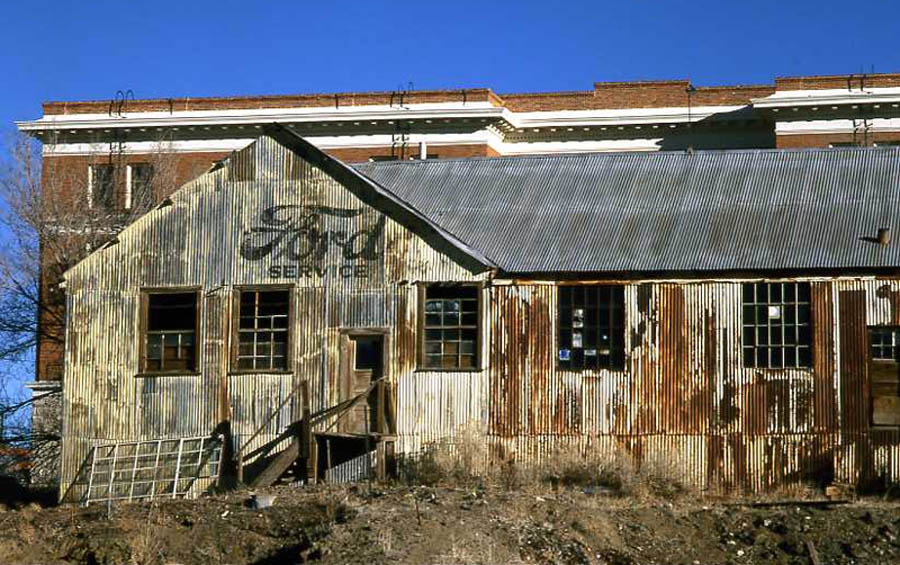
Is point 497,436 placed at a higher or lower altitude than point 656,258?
lower

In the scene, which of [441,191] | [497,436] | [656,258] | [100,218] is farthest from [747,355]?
[100,218]

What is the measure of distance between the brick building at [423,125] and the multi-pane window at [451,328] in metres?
31.1

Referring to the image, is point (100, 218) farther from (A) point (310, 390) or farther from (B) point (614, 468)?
(B) point (614, 468)

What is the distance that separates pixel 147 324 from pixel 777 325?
40.8ft

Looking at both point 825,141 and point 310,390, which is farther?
point 825,141

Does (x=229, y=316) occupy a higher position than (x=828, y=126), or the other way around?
(x=828, y=126)

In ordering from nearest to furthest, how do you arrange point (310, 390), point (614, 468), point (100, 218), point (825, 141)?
point (614, 468) < point (310, 390) < point (100, 218) < point (825, 141)

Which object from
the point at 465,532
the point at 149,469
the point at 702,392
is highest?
the point at 702,392

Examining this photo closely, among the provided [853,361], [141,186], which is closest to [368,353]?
[853,361]

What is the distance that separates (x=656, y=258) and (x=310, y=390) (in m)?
7.14

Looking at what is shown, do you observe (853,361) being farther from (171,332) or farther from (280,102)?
(280,102)

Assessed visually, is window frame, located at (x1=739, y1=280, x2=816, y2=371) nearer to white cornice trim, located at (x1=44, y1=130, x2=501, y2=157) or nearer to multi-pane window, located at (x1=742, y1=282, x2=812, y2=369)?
multi-pane window, located at (x1=742, y1=282, x2=812, y2=369)

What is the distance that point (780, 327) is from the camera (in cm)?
2952

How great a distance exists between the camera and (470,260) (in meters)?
30.7
